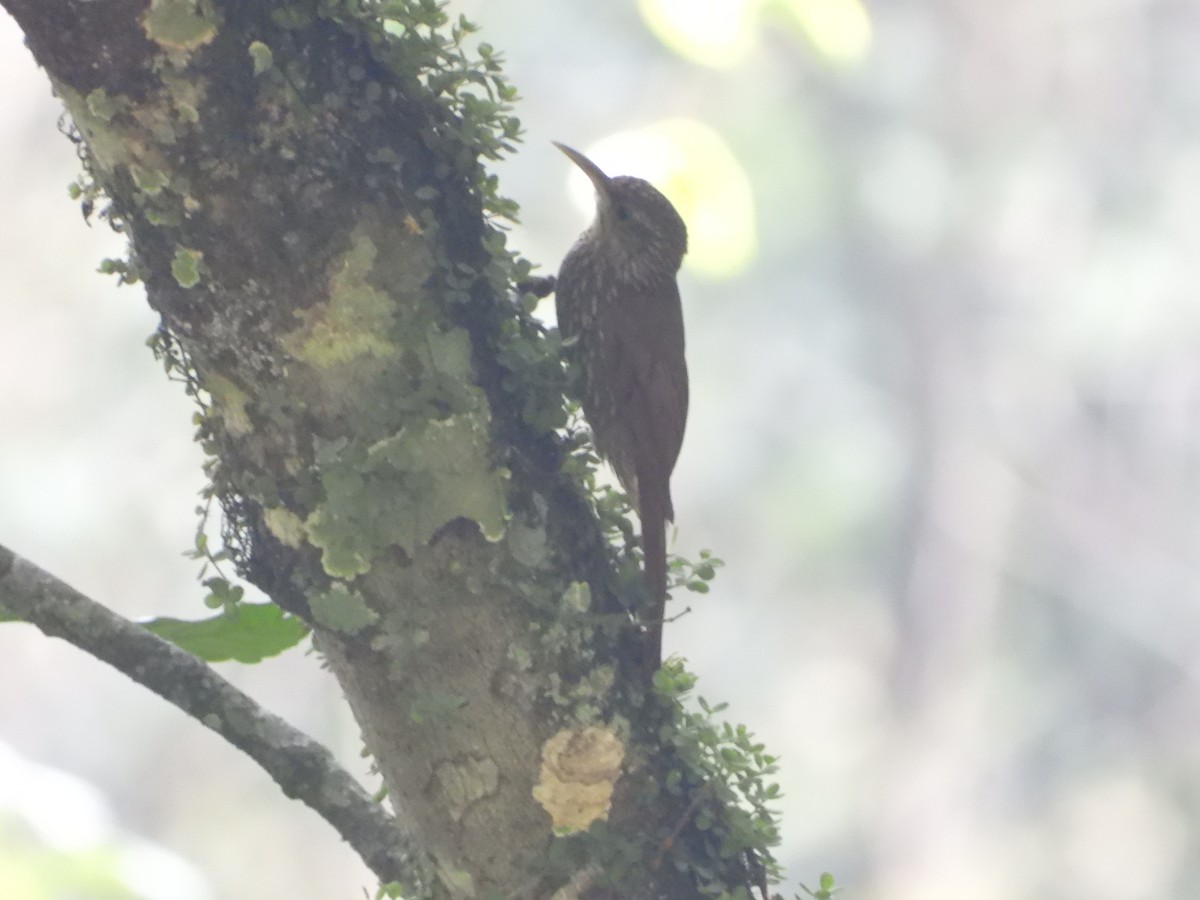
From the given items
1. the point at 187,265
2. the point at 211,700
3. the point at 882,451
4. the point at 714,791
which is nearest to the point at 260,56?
the point at 187,265

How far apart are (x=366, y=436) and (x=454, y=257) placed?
0.24m

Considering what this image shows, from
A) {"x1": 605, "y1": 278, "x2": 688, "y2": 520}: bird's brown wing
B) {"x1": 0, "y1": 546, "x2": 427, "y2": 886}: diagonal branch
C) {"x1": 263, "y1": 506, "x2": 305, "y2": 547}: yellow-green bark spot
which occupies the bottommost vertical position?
{"x1": 0, "y1": 546, "x2": 427, "y2": 886}: diagonal branch

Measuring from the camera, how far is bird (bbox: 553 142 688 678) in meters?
2.39

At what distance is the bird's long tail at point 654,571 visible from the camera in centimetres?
158

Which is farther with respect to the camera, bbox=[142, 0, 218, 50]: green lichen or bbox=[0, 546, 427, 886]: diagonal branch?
bbox=[0, 546, 427, 886]: diagonal branch

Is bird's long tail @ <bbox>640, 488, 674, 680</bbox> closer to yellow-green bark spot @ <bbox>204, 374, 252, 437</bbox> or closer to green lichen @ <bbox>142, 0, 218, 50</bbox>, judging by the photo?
yellow-green bark spot @ <bbox>204, 374, 252, 437</bbox>

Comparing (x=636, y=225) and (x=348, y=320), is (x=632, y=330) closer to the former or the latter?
(x=636, y=225)

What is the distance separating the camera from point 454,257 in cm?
152

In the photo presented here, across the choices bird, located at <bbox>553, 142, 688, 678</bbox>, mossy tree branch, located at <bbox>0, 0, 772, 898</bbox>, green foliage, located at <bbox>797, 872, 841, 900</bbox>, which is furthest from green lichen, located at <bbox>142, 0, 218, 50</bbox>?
green foliage, located at <bbox>797, 872, 841, 900</bbox>

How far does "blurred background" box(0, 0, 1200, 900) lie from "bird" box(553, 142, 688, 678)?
5.78 meters

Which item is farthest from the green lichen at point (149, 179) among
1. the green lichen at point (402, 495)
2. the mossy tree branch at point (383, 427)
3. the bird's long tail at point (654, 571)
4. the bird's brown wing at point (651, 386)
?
the bird's brown wing at point (651, 386)

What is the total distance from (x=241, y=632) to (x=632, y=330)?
104 centimetres

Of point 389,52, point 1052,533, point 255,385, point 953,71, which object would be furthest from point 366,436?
point 953,71

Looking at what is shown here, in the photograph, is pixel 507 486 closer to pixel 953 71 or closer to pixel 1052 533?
pixel 1052 533
